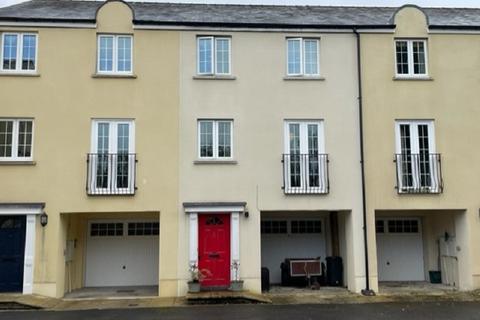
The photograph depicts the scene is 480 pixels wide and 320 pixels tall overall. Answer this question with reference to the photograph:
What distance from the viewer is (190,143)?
46.7 feet

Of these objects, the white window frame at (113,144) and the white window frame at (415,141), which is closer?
the white window frame at (113,144)

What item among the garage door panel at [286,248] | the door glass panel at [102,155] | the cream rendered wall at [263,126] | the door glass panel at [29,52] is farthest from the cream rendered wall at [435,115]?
the door glass panel at [29,52]

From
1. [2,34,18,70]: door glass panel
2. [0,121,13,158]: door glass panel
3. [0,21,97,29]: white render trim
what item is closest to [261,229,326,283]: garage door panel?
[0,121,13,158]: door glass panel

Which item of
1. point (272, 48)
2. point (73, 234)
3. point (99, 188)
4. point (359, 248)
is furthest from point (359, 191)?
point (73, 234)

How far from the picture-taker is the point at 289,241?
54.1ft

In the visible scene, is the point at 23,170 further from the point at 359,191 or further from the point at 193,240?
the point at 359,191

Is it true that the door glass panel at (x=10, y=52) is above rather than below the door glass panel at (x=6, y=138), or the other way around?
above

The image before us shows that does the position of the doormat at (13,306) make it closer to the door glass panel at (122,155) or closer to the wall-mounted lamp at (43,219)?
the wall-mounted lamp at (43,219)

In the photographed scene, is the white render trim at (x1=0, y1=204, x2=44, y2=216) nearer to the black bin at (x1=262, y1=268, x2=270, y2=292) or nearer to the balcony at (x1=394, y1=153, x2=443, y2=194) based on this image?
the black bin at (x1=262, y1=268, x2=270, y2=292)

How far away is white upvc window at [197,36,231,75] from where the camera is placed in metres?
14.6

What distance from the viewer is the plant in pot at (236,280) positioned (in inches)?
528

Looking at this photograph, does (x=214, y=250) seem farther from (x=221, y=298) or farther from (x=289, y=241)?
(x=289, y=241)

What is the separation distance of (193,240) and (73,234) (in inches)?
162

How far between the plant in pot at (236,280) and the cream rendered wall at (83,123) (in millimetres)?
1675
